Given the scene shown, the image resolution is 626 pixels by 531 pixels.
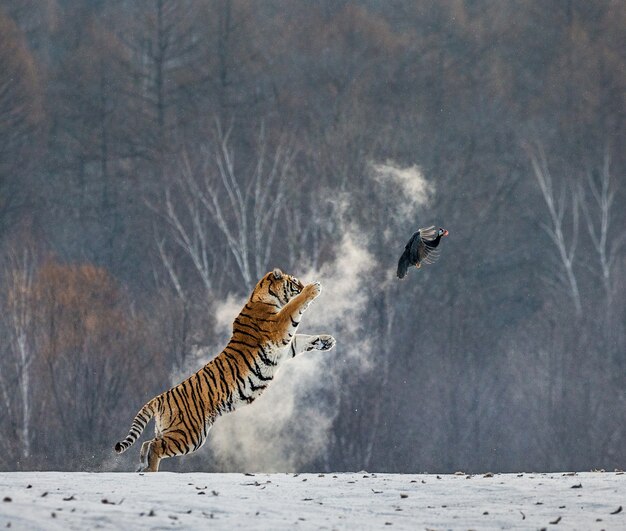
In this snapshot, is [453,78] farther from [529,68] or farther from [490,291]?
[490,291]

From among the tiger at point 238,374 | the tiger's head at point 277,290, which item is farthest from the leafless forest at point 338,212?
the tiger's head at point 277,290

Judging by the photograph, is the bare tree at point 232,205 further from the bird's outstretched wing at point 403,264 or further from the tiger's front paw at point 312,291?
the tiger's front paw at point 312,291

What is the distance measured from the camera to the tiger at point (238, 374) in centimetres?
1486

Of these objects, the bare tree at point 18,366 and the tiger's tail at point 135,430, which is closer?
the tiger's tail at point 135,430

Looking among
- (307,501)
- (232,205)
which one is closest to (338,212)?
(232,205)

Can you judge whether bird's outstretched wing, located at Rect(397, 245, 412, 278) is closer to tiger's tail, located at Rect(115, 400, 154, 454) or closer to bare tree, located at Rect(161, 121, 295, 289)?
tiger's tail, located at Rect(115, 400, 154, 454)

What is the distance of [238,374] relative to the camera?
49.5ft

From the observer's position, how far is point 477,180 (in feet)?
142

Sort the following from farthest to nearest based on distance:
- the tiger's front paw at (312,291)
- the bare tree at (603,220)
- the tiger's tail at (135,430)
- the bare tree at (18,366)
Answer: the bare tree at (603,220)
the bare tree at (18,366)
the tiger's front paw at (312,291)
the tiger's tail at (135,430)

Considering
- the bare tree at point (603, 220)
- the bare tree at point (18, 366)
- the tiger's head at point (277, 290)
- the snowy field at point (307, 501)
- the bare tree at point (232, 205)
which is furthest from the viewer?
the bare tree at point (603, 220)

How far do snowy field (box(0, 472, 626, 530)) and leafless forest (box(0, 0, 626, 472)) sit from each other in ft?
53.0

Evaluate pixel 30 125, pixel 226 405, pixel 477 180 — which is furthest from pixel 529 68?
pixel 226 405

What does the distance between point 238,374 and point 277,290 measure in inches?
28.5

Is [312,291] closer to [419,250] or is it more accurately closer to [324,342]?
[324,342]
